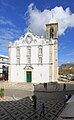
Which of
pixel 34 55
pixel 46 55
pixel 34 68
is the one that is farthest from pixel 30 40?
pixel 34 68

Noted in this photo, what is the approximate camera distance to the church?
3538 cm

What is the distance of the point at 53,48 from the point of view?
3572cm

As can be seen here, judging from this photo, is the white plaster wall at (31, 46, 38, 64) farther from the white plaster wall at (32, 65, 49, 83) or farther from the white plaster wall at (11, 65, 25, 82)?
the white plaster wall at (11, 65, 25, 82)

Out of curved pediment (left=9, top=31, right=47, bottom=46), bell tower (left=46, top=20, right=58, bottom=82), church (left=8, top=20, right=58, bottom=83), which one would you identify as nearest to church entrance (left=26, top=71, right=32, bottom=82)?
church (left=8, top=20, right=58, bottom=83)

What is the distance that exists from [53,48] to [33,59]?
4707 mm

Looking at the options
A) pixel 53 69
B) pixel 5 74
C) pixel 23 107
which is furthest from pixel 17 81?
pixel 23 107

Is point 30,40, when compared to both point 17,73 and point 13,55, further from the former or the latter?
point 17,73

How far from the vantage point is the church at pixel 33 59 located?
35.4 metres

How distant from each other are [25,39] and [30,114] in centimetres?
2560

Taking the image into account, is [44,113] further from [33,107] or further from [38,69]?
[38,69]

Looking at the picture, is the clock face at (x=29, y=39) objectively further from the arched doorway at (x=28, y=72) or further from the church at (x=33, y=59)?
the arched doorway at (x=28, y=72)

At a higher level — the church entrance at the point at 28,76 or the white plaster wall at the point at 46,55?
the white plaster wall at the point at 46,55

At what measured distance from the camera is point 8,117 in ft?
42.2

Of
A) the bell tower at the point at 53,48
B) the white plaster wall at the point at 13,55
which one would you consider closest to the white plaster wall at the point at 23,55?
the white plaster wall at the point at 13,55
